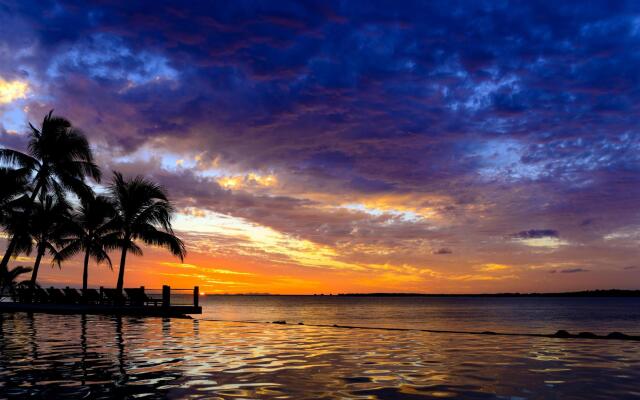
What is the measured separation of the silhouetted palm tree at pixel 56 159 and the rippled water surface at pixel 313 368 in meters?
19.2

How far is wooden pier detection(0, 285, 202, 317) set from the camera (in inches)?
1237

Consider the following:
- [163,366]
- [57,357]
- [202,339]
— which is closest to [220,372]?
[163,366]

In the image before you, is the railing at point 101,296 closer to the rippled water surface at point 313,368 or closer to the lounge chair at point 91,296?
the lounge chair at point 91,296

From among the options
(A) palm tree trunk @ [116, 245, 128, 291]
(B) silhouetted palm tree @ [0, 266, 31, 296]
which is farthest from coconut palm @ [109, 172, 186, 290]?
(B) silhouetted palm tree @ [0, 266, 31, 296]

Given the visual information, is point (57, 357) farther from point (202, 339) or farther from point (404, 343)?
point (404, 343)

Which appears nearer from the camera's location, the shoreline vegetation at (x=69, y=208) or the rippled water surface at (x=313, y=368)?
the rippled water surface at (x=313, y=368)

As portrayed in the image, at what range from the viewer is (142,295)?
3297cm

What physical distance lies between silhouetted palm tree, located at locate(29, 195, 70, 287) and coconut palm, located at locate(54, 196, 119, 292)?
692 mm

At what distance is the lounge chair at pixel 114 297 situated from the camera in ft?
109

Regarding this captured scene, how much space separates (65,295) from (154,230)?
7781mm

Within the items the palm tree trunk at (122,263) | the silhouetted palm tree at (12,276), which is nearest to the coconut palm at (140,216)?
the palm tree trunk at (122,263)

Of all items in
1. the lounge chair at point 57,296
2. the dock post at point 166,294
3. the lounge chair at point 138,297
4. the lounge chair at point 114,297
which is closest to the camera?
the dock post at point 166,294

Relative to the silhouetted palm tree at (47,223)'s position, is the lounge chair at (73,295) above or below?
below

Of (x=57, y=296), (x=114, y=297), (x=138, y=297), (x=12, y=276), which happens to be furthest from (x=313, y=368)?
(x=12, y=276)
